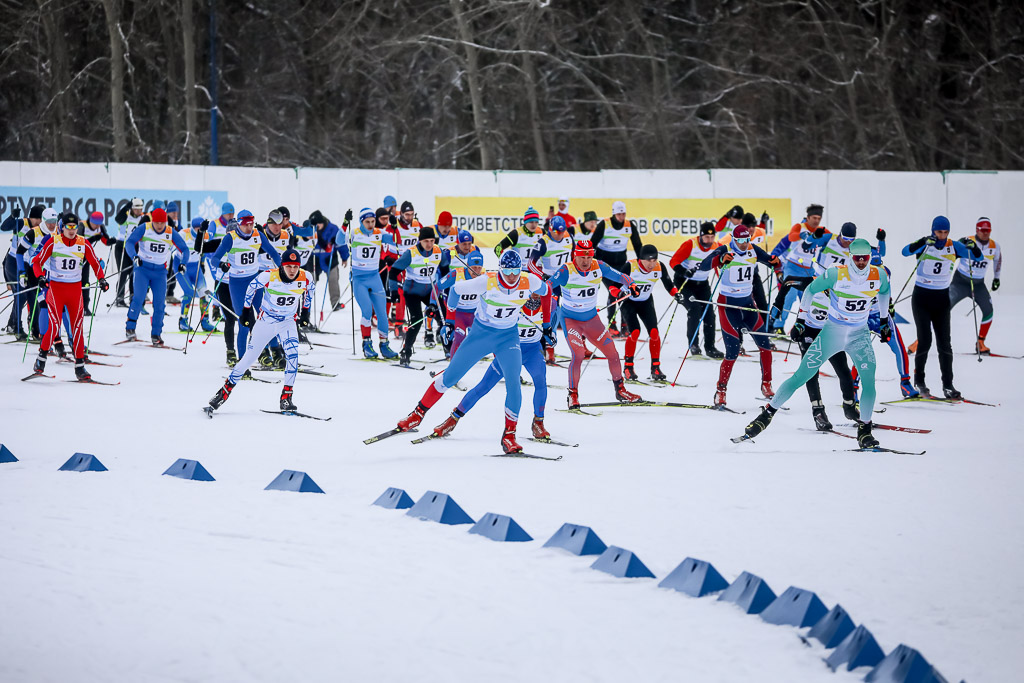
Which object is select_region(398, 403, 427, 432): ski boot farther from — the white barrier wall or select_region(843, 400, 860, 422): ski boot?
the white barrier wall

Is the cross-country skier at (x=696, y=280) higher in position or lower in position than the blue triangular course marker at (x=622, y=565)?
higher

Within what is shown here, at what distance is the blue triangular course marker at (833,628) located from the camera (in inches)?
195

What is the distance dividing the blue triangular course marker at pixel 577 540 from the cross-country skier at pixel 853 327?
3319mm

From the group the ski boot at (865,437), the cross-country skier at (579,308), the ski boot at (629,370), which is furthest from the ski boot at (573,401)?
the ski boot at (865,437)

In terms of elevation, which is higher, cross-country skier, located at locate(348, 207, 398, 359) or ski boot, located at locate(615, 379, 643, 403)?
cross-country skier, located at locate(348, 207, 398, 359)

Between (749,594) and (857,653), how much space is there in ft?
2.51

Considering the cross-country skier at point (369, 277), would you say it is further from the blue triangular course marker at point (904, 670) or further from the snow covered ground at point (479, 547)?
the blue triangular course marker at point (904, 670)

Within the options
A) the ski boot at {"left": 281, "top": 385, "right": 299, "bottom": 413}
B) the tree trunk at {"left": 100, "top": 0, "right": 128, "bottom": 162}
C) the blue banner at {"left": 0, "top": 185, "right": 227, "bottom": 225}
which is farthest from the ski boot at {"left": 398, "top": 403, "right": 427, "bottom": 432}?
the tree trunk at {"left": 100, "top": 0, "right": 128, "bottom": 162}

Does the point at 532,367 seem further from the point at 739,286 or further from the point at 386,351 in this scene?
the point at 386,351

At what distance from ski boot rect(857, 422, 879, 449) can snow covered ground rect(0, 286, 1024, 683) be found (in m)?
0.17

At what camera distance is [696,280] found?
45.4ft

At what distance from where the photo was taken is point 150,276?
15461mm

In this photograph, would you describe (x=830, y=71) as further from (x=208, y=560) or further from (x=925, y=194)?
(x=208, y=560)

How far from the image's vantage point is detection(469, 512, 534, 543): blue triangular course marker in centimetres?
649
